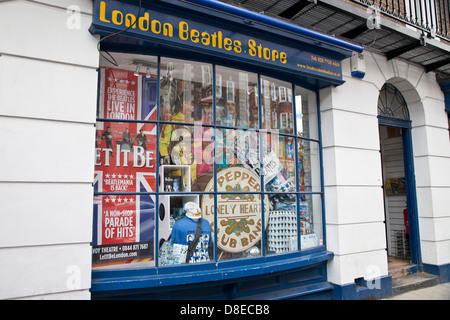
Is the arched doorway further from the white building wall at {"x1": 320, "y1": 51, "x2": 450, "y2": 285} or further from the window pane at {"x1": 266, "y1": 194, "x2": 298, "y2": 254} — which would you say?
the window pane at {"x1": 266, "y1": 194, "x2": 298, "y2": 254}

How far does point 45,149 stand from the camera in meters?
3.33

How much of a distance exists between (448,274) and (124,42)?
24.6 ft

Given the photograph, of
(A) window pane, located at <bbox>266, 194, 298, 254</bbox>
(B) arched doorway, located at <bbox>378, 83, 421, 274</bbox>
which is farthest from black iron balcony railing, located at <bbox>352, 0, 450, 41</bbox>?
(A) window pane, located at <bbox>266, 194, 298, 254</bbox>

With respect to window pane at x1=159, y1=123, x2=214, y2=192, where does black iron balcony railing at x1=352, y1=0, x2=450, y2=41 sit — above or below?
above

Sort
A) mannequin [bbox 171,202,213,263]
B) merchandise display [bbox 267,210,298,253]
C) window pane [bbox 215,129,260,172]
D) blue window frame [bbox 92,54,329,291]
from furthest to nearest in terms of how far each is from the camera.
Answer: merchandise display [bbox 267,210,298,253], window pane [bbox 215,129,260,172], mannequin [bbox 171,202,213,263], blue window frame [bbox 92,54,329,291]

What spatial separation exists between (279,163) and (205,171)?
136cm

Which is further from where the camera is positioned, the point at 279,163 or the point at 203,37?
the point at 279,163

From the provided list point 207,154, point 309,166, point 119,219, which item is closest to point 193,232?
point 119,219

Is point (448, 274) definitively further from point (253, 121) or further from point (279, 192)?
point (253, 121)

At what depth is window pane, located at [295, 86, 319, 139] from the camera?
5.55 m

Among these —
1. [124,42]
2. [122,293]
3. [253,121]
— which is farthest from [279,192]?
[124,42]

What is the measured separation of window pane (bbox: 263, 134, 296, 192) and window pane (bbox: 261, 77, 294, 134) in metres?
0.19

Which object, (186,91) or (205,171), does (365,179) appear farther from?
(186,91)

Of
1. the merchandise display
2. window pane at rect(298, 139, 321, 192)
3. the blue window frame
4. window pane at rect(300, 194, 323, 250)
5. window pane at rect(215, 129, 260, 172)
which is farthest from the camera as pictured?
window pane at rect(298, 139, 321, 192)
